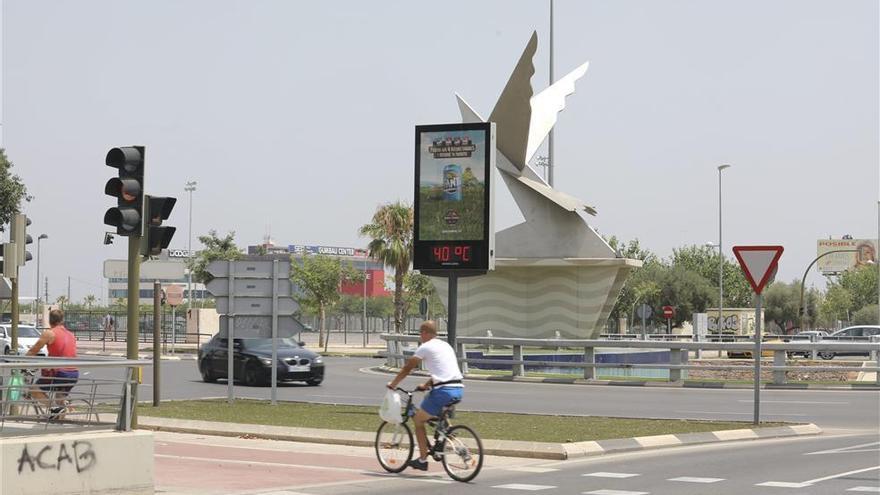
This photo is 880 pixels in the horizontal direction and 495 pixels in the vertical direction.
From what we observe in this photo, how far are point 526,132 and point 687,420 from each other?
26360 millimetres

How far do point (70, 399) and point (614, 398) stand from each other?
17831mm

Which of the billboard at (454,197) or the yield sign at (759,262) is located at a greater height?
the billboard at (454,197)

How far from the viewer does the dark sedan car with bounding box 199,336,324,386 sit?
30734mm

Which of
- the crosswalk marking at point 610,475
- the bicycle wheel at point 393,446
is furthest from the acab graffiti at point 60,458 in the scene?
the crosswalk marking at point 610,475

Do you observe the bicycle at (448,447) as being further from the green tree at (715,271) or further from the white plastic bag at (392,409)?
the green tree at (715,271)

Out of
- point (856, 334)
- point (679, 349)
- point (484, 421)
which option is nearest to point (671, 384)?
point (679, 349)

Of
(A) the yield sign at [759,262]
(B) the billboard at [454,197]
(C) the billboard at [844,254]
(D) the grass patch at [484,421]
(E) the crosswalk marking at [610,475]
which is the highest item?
(C) the billboard at [844,254]

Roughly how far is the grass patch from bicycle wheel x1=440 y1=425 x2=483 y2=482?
3638 millimetres

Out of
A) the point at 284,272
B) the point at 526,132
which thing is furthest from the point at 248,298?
the point at 526,132

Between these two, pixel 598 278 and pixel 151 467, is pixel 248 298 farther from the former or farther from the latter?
pixel 598 278

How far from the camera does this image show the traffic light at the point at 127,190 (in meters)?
13.4

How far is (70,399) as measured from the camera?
1099 centimetres

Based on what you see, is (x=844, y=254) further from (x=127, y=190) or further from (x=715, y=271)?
(x=127, y=190)

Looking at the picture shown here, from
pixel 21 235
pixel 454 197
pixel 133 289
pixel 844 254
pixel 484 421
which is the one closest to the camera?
pixel 133 289
